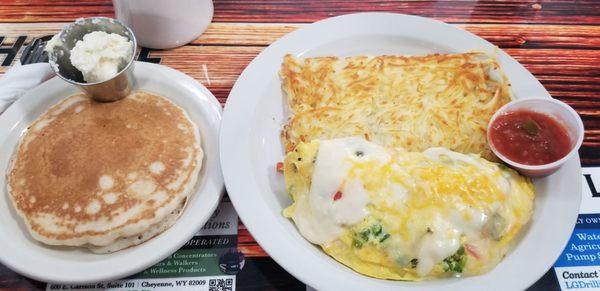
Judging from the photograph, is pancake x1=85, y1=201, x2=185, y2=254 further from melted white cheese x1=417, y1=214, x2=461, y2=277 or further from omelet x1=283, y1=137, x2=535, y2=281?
melted white cheese x1=417, y1=214, x2=461, y2=277

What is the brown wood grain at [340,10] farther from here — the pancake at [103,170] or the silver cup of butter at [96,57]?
the pancake at [103,170]

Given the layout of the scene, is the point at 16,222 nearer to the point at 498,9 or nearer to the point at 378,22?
the point at 378,22

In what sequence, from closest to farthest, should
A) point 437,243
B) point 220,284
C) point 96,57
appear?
point 437,243
point 220,284
point 96,57

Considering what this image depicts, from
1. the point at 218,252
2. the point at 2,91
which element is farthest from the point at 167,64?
the point at 218,252

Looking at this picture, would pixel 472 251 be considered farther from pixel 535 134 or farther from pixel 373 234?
pixel 535 134

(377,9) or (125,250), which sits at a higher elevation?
(377,9)

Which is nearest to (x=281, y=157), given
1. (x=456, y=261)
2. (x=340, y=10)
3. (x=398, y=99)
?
(x=398, y=99)
